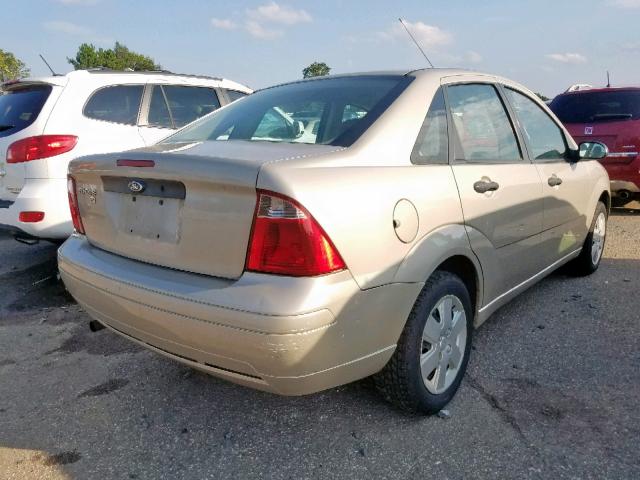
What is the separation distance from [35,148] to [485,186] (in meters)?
3.55

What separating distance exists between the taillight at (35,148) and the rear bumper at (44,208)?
20 centimetres

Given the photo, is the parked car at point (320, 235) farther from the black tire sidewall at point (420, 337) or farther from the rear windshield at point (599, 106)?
the rear windshield at point (599, 106)

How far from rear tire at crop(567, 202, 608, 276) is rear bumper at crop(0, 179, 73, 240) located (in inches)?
163

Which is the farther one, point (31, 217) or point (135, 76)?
point (135, 76)

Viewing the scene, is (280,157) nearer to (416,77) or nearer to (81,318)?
(416,77)

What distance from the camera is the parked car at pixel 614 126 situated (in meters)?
6.58

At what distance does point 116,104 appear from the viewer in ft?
16.6

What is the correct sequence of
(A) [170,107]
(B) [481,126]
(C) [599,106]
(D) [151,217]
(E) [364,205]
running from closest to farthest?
(E) [364,205], (D) [151,217], (B) [481,126], (A) [170,107], (C) [599,106]

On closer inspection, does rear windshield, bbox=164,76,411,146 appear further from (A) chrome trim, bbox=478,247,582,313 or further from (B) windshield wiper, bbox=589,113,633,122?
(B) windshield wiper, bbox=589,113,633,122

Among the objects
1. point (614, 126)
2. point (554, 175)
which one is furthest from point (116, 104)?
point (614, 126)

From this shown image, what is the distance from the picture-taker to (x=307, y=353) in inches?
75.0

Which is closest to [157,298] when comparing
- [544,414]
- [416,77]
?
[416,77]

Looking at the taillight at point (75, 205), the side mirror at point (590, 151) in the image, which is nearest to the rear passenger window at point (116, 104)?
the taillight at point (75, 205)

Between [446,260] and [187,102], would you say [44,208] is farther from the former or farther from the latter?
[446,260]
